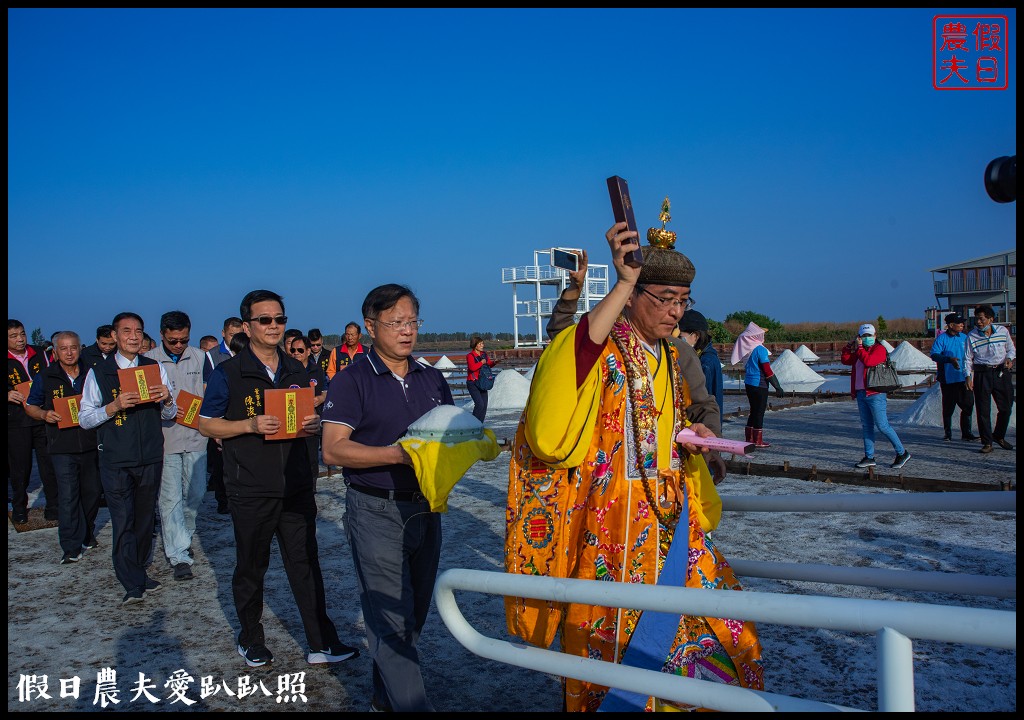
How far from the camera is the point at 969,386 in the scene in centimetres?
1112

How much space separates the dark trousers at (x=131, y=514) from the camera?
573 centimetres

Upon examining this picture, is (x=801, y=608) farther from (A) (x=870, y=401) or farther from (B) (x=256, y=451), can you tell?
(A) (x=870, y=401)

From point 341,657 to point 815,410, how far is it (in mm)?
14658

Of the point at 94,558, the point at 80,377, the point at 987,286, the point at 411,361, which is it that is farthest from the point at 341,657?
the point at 987,286

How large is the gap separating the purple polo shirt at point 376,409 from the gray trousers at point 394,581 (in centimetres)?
10

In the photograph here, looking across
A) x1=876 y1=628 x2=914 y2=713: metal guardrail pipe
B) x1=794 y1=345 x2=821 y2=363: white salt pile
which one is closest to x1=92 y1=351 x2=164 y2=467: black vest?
x1=876 y1=628 x2=914 y2=713: metal guardrail pipe

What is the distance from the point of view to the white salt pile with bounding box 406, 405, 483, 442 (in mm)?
3176

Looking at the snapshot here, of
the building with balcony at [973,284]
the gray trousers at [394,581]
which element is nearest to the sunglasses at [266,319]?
the gray trousers at [394,581]

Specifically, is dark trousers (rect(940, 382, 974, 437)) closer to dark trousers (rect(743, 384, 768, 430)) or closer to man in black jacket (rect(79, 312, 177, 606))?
dark trousers (rect(743, 384, 768, 430))

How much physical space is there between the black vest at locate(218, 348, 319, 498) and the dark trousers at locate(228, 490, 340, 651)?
3.7 inches

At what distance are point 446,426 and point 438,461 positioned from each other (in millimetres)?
150

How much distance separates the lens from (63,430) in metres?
7.18

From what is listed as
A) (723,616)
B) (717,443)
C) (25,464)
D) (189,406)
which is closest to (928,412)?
(189,406)

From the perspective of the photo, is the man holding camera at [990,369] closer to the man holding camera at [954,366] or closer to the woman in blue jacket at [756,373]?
the man holding camera at [954,366]
